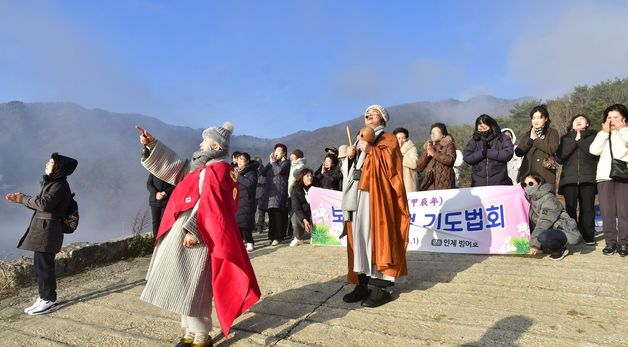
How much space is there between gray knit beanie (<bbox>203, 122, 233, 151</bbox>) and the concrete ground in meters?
1.67

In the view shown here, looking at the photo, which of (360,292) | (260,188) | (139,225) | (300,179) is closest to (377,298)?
(360,292)

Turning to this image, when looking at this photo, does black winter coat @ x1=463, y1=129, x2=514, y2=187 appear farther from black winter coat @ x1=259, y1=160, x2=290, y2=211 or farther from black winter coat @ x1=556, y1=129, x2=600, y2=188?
black winter coat @ x1=259, y1=160, x2=290, y2=211

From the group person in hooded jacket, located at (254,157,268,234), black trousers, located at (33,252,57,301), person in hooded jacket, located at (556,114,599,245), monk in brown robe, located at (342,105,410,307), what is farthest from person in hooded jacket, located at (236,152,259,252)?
person in hooded jacket, located at (556,114,599,245)

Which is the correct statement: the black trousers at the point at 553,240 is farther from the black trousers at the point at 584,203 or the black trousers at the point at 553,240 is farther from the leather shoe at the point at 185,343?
the leather shoe at the point at 185,343

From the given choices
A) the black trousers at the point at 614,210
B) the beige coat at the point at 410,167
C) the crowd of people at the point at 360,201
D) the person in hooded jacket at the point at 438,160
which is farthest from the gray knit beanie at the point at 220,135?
the black trousers at the point at 614,210

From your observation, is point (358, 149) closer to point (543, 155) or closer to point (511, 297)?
point (511, 297)

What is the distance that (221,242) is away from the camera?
9.91ft

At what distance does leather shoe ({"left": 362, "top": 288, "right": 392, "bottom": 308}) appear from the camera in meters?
3.79

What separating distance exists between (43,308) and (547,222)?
6.21 meters

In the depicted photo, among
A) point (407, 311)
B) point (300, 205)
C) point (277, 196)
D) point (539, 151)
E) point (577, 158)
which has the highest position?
point (539, 151)

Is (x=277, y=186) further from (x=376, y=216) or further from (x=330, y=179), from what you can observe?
(x=376, y=216)

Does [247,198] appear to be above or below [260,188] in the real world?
below

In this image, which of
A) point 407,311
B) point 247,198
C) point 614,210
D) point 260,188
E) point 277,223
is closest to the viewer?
point 407,311

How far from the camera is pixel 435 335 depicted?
10.1 feet
